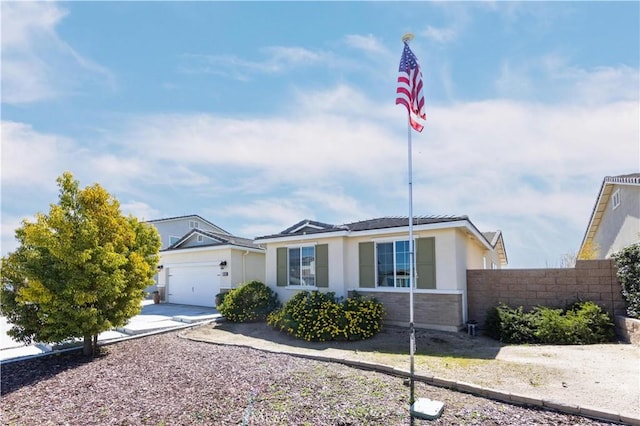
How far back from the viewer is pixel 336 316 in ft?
34.9

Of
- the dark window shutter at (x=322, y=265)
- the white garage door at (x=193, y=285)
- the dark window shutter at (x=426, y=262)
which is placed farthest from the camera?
the white garage door at (x=193, y=285)

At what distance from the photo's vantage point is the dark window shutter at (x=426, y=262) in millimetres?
11266

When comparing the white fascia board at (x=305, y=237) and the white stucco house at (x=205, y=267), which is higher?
the white fascia board at (x=305, y=237)

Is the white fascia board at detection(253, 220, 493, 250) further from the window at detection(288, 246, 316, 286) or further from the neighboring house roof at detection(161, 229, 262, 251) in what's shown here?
the neighboring house roof at detection(161, 229, 262, 251)

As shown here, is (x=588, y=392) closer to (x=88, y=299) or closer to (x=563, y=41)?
(x=563, y=41)

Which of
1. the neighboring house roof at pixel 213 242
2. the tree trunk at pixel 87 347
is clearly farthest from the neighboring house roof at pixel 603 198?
the tree trunk at pixel 87 347

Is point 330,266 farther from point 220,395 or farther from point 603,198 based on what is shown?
point 603,198

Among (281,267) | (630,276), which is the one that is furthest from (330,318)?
(630,276)

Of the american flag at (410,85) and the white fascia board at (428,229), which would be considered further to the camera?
the white fascia board at (428,229)

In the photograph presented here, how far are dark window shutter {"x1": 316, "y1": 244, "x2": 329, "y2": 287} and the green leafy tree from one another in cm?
632

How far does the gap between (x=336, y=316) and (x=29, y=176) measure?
888 centimetres

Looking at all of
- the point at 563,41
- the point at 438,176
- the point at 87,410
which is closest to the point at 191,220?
the point at 438,176

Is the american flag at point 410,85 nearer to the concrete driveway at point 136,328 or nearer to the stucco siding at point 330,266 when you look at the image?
the stucco siding at point 330,266

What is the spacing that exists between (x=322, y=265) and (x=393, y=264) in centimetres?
267
